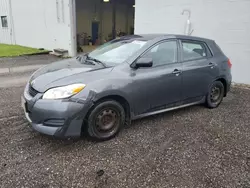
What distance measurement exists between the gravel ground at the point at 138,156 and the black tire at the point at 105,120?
0.14 meters

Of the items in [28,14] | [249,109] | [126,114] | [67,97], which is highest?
[28,14]

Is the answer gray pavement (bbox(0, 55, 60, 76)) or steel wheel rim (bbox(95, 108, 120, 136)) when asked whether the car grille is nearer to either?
steel wheel rim (bbox(95, 108, 120, 136))

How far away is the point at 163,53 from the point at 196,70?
78 cm

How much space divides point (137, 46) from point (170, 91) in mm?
956

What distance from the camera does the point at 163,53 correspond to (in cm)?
382

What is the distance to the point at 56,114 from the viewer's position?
9.18 ft

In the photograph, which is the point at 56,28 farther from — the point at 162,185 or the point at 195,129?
the point at 162,185

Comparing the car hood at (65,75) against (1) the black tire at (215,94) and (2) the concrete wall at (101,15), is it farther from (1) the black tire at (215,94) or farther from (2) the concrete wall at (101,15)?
(2) the concrete wall at (101,15)

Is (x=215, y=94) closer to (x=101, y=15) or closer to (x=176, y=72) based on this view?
(x=176, y=72)

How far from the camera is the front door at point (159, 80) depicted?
3.46 meters

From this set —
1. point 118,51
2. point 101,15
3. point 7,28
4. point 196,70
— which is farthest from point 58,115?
point 101,15

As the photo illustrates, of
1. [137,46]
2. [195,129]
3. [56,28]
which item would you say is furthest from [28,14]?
[195,129]

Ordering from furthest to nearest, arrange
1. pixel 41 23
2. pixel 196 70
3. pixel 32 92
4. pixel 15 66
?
1. pixel 41 23
2. pixel 15 66
3. pixel 196 70
4. pixel 32 92

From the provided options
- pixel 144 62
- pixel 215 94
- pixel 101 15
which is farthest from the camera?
pixel 101 15
